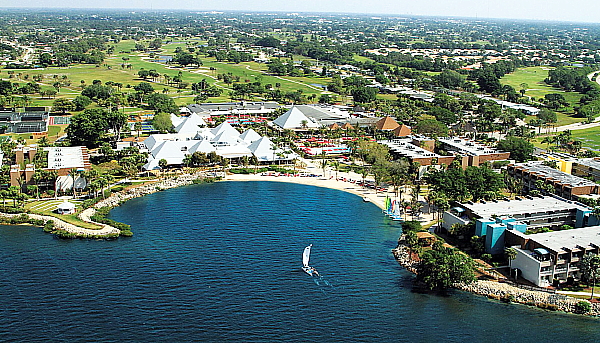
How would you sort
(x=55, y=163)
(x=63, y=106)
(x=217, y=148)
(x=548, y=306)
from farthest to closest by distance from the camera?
1. (x=63, y=106)
2. (x=217, y=148)
3. (x=55, y=163)
4. (x=548, y=306)

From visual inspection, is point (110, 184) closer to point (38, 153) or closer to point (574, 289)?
point (38, 153)

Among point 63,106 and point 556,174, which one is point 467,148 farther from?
point 63,106

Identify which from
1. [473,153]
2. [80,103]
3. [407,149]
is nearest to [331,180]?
[407,149]

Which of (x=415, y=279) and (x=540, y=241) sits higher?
(x=540, y=241)

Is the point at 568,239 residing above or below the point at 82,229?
above

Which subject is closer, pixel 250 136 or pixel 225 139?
pixel 225 139

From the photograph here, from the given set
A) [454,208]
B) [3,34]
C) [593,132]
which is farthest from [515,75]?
[3,34]

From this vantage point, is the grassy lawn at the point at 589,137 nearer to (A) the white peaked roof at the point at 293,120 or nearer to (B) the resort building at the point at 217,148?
(A) the white peaked roof at the point at 293,120
